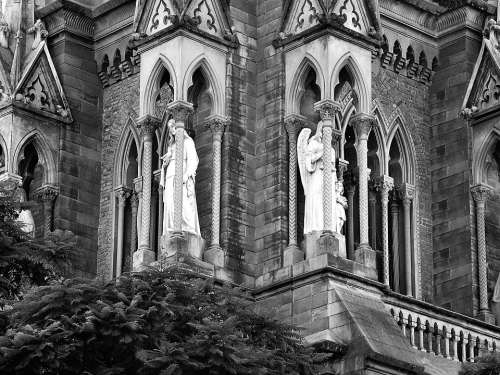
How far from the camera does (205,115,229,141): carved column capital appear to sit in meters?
38.0

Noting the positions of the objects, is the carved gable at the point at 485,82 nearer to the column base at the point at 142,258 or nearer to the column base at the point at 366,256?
the column base at the point at 366,256

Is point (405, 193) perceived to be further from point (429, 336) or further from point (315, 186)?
point (429, 336)

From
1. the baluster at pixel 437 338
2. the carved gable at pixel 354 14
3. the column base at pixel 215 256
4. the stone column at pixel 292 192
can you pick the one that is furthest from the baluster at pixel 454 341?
the carved gable at pixel 354 14

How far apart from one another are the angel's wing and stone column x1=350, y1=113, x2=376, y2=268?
760 mm

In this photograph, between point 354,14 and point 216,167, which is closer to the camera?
point 216,167

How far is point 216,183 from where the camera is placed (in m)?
37.6

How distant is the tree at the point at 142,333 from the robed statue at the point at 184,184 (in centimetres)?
424

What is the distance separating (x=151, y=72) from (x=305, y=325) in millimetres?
4875

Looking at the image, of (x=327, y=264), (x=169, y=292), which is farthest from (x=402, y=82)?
(x=169, y=292)

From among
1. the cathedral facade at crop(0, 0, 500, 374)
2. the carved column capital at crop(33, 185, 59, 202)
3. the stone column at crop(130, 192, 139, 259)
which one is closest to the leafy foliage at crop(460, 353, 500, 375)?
the cathedral facade at crop(0, 0, 500, 374)

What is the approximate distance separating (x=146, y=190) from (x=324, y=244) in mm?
3132

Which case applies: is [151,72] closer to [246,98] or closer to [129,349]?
[246,98]

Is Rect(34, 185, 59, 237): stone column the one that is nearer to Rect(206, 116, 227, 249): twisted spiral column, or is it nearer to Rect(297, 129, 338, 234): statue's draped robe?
Rect(206, 116, 227, 249): twisted spiral column

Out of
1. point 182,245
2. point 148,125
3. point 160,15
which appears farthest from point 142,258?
point 160,15
